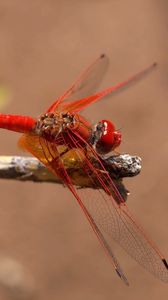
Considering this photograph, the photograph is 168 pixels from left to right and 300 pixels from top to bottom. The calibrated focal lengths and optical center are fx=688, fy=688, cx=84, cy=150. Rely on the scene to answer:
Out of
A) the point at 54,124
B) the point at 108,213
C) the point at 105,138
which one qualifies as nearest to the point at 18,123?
the point at 54,124

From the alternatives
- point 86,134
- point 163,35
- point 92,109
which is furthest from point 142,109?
point 86,134

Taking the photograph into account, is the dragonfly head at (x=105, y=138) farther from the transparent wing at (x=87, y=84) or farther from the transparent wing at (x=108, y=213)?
the transparent wing at (x=87, y=84)

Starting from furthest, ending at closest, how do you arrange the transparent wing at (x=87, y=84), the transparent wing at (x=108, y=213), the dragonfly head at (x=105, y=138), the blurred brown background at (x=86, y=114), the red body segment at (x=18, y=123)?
the blurred brown background at (x=86, y=114) → the transparent wing at (x=87, y=84) → the red body segment at (x=18, y=123) → the dragonfly head at (x=105, y=138) → the transparent wing at (x=108, y=213)

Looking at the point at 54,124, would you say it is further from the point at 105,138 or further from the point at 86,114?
the point at 86,114

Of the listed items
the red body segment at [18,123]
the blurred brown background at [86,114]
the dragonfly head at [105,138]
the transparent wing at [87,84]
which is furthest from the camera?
the blurred brown background at [86,114]

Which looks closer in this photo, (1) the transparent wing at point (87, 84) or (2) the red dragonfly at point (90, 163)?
(2) the red dragonfly at point (90, 163)

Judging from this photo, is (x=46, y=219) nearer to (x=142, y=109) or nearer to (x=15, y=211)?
(x=15, y=211)

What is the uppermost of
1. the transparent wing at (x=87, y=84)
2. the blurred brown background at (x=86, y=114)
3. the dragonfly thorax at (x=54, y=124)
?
the transparent wing at (x=87, y=84)

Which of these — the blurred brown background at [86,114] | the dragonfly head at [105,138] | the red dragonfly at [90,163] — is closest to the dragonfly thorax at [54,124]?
the red dragonfly at [90,163]

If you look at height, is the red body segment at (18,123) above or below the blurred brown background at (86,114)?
above
